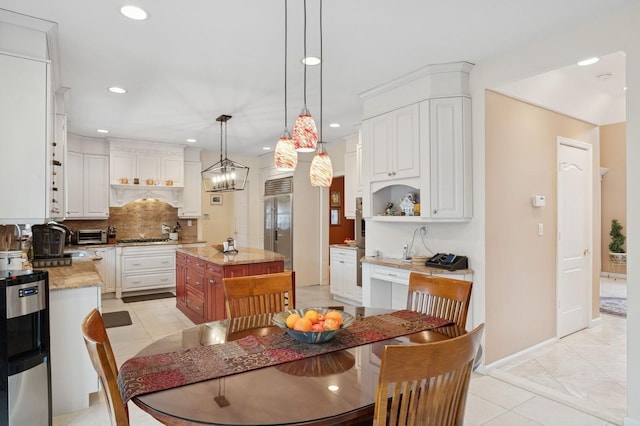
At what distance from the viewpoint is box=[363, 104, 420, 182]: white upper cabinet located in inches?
141

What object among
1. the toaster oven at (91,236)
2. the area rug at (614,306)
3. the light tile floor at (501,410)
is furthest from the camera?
the toaster oven at (91,236)

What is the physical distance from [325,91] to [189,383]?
3.36 meters

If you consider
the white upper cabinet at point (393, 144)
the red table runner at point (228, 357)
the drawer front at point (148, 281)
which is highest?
the white upper cabinet at point (393, 144)

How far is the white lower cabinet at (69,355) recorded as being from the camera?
273 centimetres

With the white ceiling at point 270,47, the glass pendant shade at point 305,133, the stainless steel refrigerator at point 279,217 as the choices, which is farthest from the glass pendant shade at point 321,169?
the stainless steel refrigerator at point 279,217

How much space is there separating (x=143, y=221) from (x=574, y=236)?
267 inches

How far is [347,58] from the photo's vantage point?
3.22m

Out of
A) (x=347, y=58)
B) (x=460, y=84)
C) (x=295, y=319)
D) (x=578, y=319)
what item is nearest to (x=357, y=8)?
(x=347, y=58)

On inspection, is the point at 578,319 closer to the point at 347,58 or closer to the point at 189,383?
the point at 347,58

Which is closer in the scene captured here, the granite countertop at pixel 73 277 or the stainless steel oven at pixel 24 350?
the stainless steel oven at pixel 24 350

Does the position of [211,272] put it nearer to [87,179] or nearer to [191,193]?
[191,193]

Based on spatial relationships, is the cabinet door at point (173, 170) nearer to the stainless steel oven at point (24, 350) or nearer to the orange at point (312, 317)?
the stainless steel oven at point (24, 350)

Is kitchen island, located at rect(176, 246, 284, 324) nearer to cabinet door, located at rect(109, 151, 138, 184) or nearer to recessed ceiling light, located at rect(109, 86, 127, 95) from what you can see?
recessed ceiling light, located at rect(109, 86, 127, 95)

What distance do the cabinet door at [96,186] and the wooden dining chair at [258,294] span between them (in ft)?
16.8
